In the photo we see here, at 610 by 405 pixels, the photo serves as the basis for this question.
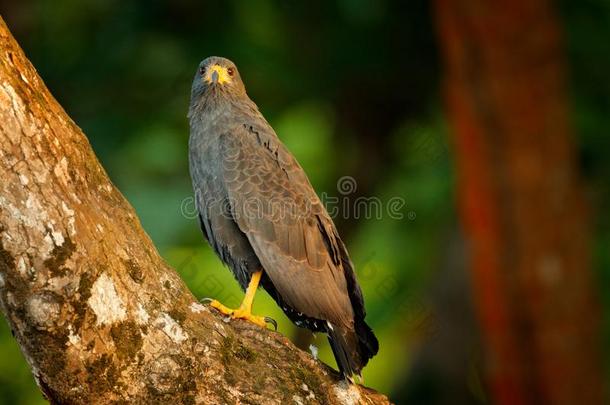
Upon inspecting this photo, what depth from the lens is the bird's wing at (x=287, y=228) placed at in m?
5.71

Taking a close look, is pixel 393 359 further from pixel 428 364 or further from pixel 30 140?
pixel 30 140

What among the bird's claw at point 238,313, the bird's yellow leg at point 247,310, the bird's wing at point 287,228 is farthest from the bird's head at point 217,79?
the bird's claw at point 238,313

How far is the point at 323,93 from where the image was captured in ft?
35.7

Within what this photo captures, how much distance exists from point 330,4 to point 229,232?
17.2 ft

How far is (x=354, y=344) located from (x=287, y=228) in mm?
852

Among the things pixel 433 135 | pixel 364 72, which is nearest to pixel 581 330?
pixel 433 135

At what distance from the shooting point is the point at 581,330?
26.4 feet

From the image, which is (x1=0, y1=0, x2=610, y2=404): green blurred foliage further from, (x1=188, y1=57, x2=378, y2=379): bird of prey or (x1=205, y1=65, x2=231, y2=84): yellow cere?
(x1=188, y1=57, x2=378, y2=379): bird of prey

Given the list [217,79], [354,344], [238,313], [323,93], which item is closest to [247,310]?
[238,313]

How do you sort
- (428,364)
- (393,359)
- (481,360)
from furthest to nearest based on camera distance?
(393,359), (428,364), (481,360)

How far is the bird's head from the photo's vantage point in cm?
655

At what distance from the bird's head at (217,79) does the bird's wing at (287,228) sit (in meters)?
0.78

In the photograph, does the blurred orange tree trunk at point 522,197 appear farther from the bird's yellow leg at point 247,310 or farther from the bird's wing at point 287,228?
the bird's yellow leg at point 247,310

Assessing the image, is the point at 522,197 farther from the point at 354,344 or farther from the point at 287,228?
the point at 354,344
